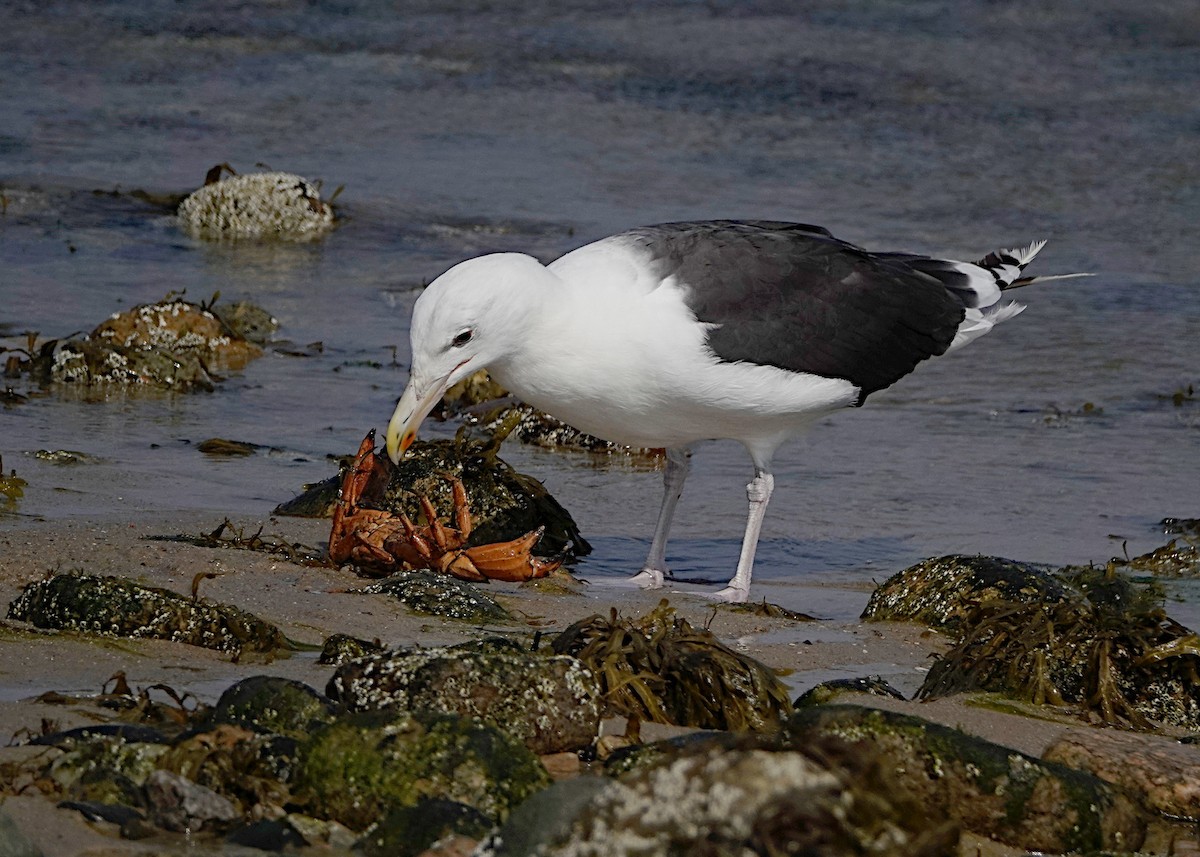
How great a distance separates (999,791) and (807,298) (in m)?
3.35

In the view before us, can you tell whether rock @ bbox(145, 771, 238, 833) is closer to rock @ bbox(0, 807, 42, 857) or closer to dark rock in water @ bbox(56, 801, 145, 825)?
dark rock in water @ bbox(56, 801, 145, 825)

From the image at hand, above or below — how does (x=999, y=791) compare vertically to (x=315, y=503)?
above

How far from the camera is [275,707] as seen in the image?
12.9 feet

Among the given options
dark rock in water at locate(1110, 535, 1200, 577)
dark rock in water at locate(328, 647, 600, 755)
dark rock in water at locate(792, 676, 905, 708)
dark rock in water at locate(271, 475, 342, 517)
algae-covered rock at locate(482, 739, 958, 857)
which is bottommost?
dark rock in water at locate(271, 475, 342, 517)

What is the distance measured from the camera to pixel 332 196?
13.7 metres

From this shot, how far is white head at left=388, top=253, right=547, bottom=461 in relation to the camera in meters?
5.78

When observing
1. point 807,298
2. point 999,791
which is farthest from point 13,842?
point 807,298

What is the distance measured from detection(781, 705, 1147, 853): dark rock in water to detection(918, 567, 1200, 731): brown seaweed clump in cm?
106

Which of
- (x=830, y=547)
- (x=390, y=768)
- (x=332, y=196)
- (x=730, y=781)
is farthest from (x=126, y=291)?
(x=730, y=781)

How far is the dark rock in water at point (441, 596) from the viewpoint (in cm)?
538

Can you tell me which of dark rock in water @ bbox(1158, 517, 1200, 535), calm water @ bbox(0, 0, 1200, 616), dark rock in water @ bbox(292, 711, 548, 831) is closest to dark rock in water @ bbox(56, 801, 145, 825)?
dark rock in water @ bbox(292, 711, 548, 831)

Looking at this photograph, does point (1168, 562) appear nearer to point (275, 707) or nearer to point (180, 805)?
point (275, 707)

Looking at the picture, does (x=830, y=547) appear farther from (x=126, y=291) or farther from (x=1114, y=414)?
(x=126, y=291)

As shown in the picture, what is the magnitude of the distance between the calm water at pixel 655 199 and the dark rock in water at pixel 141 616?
4.94 feet
